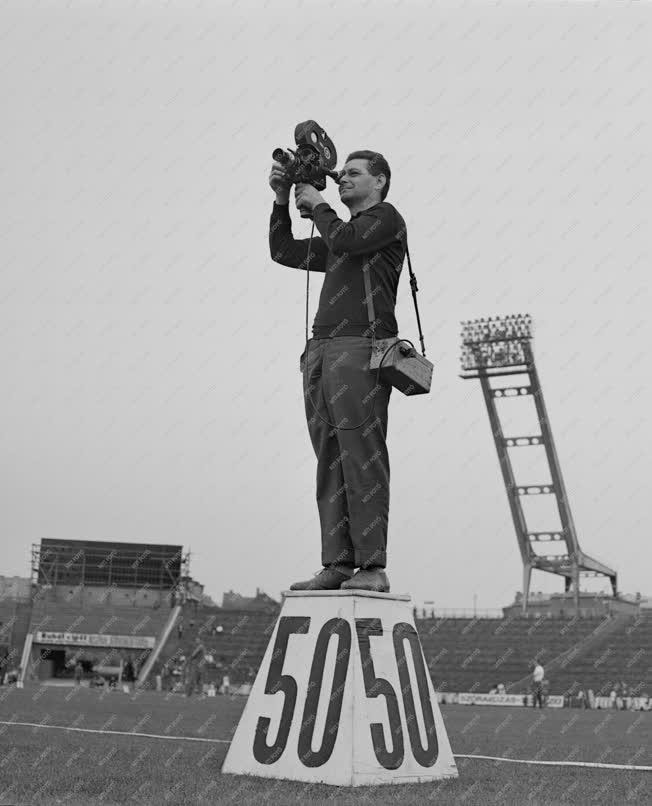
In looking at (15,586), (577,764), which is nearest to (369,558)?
(577,764)

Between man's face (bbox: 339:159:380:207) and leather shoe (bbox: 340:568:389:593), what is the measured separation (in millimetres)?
1703

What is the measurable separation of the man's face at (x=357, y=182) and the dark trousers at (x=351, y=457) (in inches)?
28.1

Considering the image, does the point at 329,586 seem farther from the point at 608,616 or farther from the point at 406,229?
the point at 608,616

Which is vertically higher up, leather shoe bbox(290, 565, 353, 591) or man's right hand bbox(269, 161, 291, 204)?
man's right hand bbox(269, 161, 291, 204)

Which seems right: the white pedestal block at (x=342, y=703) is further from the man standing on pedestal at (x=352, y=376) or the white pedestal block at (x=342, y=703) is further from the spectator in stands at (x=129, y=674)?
the spectator in stands at (x=129, y=674)

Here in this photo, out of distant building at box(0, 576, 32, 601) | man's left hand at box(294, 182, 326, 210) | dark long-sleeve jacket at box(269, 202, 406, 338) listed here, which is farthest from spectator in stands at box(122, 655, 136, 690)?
man's left hand at box(294, 182, 326, 210)

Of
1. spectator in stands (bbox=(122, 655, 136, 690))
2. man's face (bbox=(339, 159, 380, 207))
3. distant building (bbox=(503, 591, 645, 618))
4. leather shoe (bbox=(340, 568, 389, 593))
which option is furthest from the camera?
distant building (bbox=(503, 591, 645, 618))

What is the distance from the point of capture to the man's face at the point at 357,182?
4691 millimetres

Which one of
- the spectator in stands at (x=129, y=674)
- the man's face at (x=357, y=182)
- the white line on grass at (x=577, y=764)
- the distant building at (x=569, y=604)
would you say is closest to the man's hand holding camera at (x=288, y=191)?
the man's face at (x=357, y=182)

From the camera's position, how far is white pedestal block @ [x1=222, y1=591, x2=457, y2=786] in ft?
12.7

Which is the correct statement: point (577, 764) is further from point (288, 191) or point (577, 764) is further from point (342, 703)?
point (288, 191)


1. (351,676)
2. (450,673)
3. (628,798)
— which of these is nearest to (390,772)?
(351,676)

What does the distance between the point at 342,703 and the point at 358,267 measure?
74.3 inches

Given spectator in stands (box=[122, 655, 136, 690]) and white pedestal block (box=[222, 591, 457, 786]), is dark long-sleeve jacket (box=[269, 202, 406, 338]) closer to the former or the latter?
white pedestal block (box=[222, 591, 457, 786])
